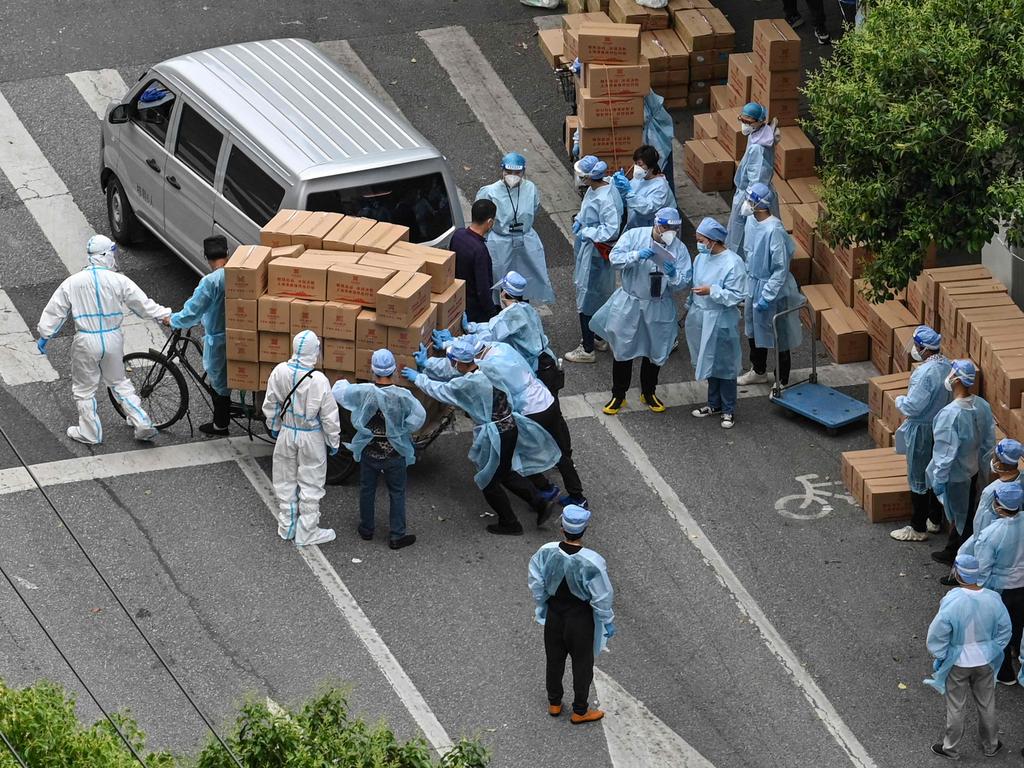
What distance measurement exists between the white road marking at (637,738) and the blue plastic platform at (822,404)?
3.81 metres

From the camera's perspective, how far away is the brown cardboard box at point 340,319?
12.6 metres

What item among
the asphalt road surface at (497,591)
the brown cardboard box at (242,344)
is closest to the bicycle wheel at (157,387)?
the asphalt road surface at (497,591)

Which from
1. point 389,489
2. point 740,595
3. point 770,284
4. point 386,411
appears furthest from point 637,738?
point 770,284

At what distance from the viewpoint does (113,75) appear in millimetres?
19656

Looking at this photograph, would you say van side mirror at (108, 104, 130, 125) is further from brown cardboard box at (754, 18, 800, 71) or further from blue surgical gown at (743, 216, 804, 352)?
brown cardboard box at (754, 18, 800, 71)

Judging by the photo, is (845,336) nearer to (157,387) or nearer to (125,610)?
(157,387)

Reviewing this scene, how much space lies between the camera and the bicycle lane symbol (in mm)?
13281

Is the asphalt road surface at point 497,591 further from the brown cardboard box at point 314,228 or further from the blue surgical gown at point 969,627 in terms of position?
the brown cardboard box at point 314,228

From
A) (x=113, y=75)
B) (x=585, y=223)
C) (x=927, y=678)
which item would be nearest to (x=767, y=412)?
(x=585, y=223)

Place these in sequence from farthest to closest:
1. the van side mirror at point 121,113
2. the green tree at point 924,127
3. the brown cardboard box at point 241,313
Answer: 1. the van side mirror at point 121,113
2. the brown cardboard box at point 241,313
3. the green tree at point 924,127

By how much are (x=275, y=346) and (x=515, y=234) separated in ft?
9.60

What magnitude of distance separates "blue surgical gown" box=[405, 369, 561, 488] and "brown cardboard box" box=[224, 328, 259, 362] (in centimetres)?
135

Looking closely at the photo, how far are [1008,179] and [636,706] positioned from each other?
4.21m

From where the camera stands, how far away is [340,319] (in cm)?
1266
